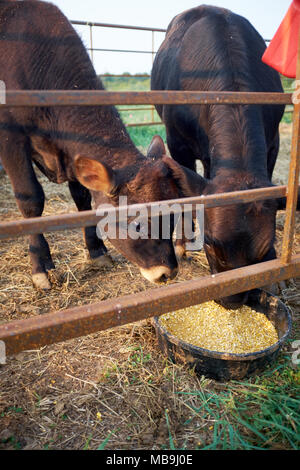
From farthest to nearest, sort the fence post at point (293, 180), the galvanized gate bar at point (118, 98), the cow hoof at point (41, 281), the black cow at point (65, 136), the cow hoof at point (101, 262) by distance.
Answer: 1. the cow hoof at point (101, 262)
2. the cow hoof at point (41, 281)
3. the black cow at point (65, 136)
4. the fence post at point (293, 180)
5. the galvanized gate bar at point (118, 98)

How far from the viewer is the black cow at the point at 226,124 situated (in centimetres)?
228

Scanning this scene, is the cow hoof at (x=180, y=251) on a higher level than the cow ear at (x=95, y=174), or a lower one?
lower

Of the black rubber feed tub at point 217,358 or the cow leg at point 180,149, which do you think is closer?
the black rubber feed tub at point 217,358

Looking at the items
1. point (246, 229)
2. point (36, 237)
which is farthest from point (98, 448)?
point (36, 237)

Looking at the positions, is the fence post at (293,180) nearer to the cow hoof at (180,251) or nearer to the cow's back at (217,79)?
the cow's back at (217,79)

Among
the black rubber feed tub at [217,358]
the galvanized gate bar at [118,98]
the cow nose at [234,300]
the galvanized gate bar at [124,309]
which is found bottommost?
the black rubber feed tub at [217,358]

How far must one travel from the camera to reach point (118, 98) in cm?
147

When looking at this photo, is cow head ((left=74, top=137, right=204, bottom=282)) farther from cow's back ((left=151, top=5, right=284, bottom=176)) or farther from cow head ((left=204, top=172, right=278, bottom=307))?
cow's back ((left=151, top=5, right=284, bottom=176))

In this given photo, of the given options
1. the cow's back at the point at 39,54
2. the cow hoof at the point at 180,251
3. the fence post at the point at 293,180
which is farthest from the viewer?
the cow hoof at the point at 180,251

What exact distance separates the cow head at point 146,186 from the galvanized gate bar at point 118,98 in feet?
2.25

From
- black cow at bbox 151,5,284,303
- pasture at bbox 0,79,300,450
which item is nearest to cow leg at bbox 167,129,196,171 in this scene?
black cow at bbox 151,5,284,303

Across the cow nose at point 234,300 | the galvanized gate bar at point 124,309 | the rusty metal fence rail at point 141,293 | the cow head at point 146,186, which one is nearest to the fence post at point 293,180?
the rusty metal fence rail at point 141,293

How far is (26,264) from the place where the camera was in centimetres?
371

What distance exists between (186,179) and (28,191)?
1.44 m
